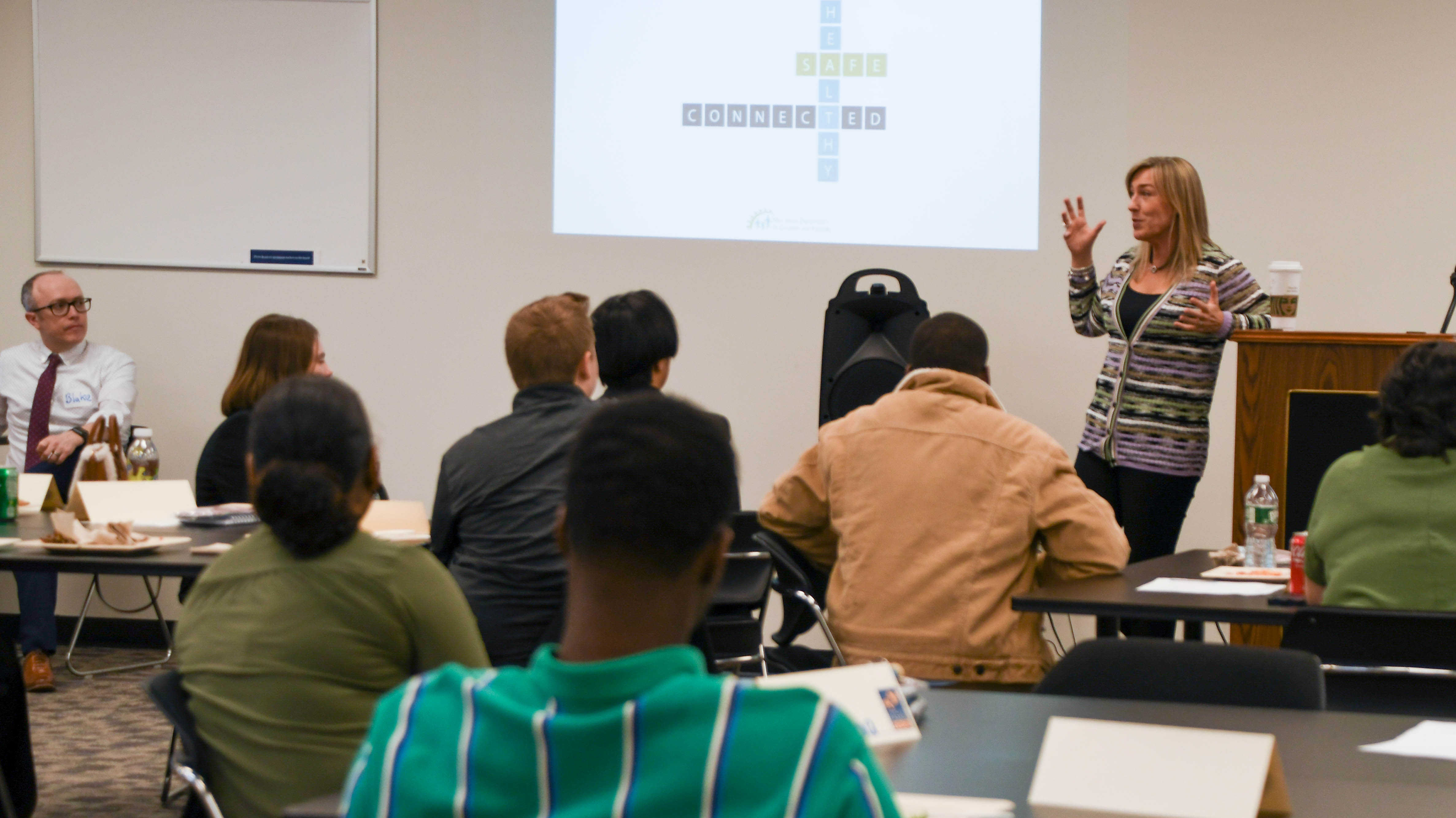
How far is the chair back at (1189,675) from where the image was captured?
70.2 inches

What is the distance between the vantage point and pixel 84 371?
5.15 metres

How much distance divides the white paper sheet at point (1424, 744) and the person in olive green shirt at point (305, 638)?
1118 mm

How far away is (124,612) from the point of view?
219 inches

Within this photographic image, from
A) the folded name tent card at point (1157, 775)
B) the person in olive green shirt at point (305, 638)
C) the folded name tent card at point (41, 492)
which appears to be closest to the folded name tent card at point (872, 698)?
the folded name tent card at point (1157, 775)

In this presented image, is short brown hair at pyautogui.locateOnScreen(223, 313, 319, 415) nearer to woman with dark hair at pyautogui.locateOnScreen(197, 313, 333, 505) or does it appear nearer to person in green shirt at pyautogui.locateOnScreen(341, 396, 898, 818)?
woman with dark hair at pyautogui.locateOnScreen(197, 313, 333, 505)

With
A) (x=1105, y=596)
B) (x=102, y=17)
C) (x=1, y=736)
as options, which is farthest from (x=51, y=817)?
(x=102, y=17)

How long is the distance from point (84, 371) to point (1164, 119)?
14.0 ft

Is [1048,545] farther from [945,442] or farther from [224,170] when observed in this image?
[224,170]

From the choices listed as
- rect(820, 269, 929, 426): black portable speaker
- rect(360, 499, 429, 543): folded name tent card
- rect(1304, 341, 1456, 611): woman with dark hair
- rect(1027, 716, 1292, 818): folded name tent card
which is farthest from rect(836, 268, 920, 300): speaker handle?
rect(1027, 716, 1292, 818): folded name tent card

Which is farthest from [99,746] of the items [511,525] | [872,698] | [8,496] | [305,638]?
[872,698]

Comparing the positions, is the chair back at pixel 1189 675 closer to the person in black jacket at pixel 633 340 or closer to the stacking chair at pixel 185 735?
the stacking chair at pixel 185 735

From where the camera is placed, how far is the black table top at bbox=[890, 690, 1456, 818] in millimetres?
1338

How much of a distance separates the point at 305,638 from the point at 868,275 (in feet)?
10.9

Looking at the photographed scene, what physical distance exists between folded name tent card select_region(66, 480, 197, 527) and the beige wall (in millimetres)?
1426
